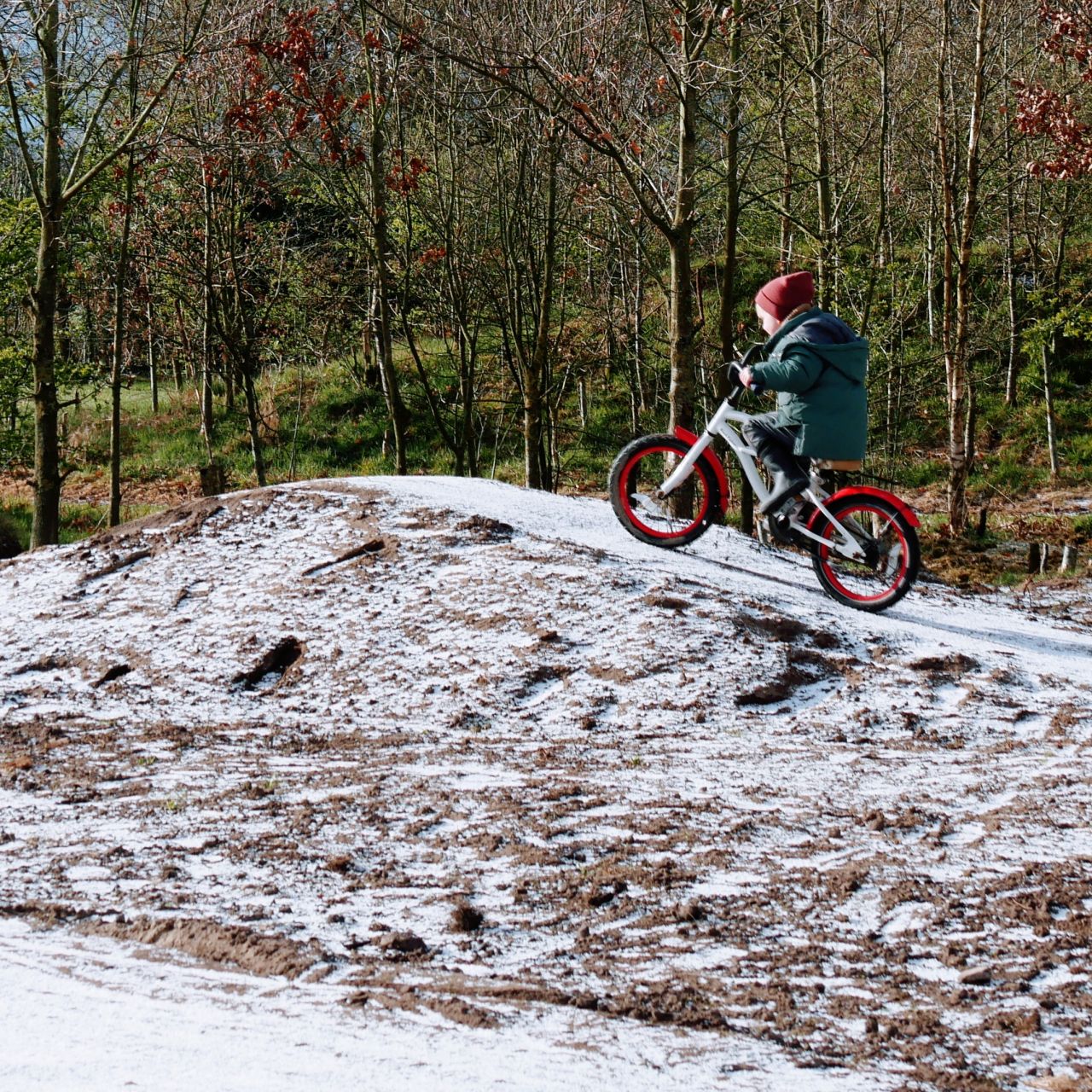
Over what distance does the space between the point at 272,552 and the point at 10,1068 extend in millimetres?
5156

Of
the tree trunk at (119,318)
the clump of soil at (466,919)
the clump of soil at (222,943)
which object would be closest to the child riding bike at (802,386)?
the clump of soil at (466,919)

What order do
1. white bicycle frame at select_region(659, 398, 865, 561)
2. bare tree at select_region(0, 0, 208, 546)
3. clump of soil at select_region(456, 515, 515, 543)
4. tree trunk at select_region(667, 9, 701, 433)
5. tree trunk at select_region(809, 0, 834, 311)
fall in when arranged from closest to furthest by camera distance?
1. white bicycle frame at select_region(659, 398, 865, 561)
2. clump of soil at select_region(456, 515, 515, 543)
3. tree trunk at select_region(667, 9, 701, 433)
4. bare tree at select_region(0, 0, 208, 546)
5. tree trunk at select_region(809, 0, 834, 311)

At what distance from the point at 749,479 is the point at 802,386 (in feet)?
2.15

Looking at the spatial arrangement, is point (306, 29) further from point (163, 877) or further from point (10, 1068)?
point (10, 1068)

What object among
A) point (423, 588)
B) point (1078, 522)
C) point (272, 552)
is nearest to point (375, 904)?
point (423, 588)

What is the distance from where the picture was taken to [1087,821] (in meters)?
3.93

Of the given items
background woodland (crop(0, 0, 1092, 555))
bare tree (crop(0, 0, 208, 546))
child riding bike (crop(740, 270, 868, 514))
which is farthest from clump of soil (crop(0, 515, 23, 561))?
child riding bike (crop(740, 270, 868, 514))

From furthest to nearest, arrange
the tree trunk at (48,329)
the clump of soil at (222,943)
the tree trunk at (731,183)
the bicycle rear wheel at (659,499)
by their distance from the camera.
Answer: the tree trunk at (48,329) → the tree trunk at (731,183) → the bicycle rear wheel at (659,499) → the clump of soil at (222,943)

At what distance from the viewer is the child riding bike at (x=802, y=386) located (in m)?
6.16

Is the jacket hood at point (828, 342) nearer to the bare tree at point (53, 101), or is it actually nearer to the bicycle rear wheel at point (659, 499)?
the bicycle rear wheel at point (659, 499)

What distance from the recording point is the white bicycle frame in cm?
642

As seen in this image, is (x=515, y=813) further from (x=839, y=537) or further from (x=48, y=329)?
(x=48, y=329)

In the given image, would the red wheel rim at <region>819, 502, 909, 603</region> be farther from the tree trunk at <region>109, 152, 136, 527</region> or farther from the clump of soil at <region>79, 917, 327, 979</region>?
the tree trunk at <region>109, 152, 136, 527</region>

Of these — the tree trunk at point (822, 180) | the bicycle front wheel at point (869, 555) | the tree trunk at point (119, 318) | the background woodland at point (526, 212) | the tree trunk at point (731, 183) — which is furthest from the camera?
the tree trunk at point (119, 318)
